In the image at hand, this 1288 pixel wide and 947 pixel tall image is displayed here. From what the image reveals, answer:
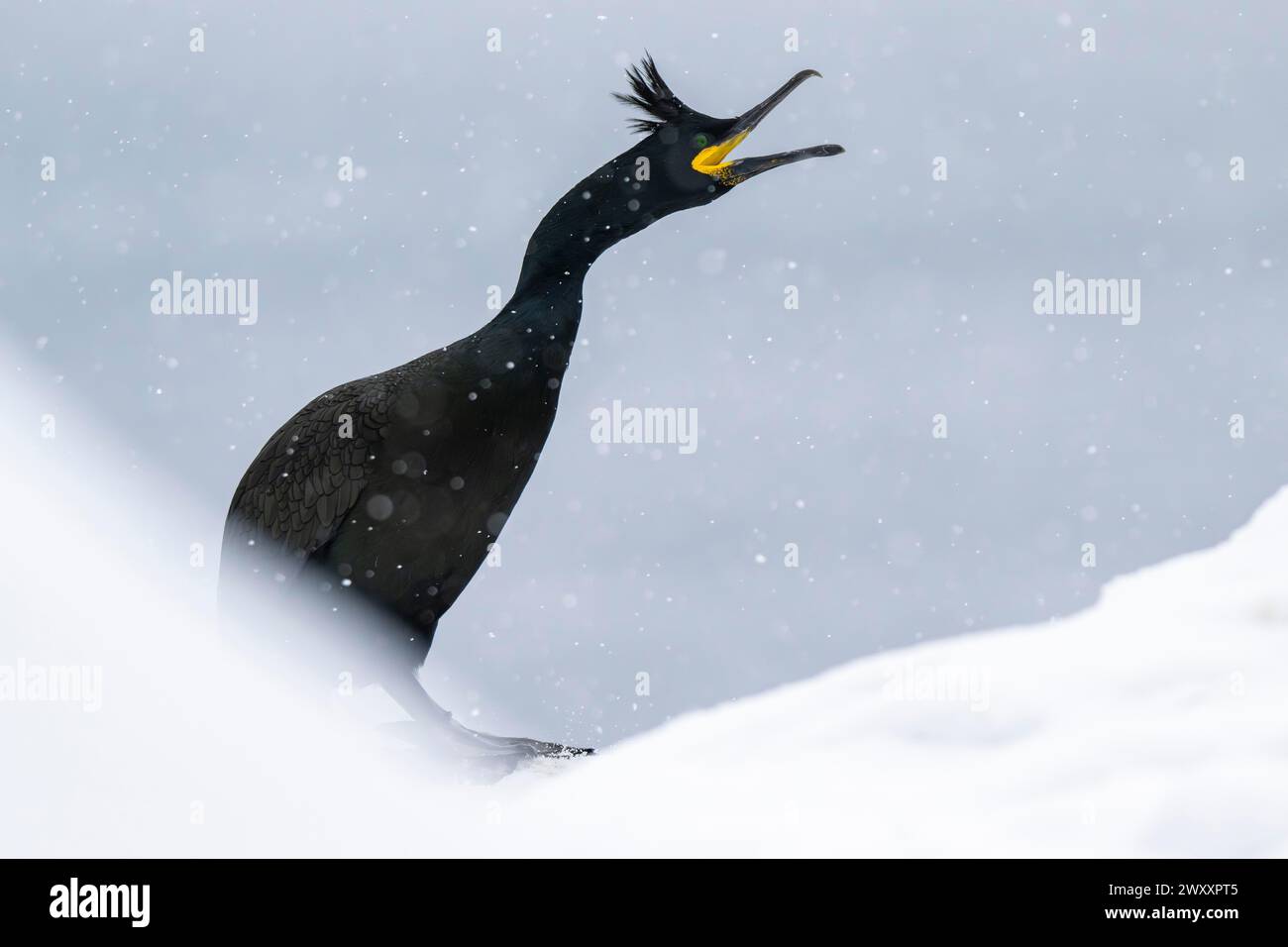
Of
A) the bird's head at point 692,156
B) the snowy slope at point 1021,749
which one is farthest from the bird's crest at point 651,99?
the snowy slope at point 1021,749

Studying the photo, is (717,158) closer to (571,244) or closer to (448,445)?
(571,244)

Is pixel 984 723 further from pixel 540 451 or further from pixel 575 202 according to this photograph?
pixel 575 202

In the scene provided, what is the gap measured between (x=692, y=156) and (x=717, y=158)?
0.10 metres

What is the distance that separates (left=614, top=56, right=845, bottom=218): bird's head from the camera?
4500mm

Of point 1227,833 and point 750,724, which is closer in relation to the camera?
point 1227,833

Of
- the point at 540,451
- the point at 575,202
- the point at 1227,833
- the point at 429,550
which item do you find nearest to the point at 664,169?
the point at 575,202

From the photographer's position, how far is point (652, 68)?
4746 millimetres

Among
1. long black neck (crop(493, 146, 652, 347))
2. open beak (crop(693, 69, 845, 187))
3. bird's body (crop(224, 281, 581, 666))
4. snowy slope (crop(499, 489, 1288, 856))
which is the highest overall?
open beak (crop(693, 69, 845, 187))

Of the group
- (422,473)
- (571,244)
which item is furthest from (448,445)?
(571,244)

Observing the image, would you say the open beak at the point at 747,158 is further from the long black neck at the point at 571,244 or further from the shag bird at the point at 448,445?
the long black neck at the point at 571,244

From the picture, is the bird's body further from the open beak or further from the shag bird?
the open beak

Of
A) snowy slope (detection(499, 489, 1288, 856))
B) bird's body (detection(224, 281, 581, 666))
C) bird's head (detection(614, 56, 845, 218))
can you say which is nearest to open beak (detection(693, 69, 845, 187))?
bird's head (detection(614, 56, 845, 218))

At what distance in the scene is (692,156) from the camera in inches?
179

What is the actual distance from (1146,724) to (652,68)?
2958 mm
